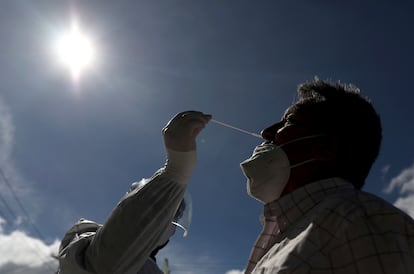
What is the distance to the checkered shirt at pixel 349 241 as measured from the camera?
1.49m

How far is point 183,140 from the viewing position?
359 centimetres

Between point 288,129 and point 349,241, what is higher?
point 288,129

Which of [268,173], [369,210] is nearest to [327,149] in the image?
[268,173]

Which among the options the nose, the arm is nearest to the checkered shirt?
the nose

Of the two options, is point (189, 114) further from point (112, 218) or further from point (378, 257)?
point (378, 257)

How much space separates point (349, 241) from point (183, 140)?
2.20 metres

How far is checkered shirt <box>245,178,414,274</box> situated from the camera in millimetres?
1486

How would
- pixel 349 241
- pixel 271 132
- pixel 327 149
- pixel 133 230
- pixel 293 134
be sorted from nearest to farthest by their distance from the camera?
pixel 349 241, pixel 327 149, pixel 293 134, pixel 271 132, pixel 133 230

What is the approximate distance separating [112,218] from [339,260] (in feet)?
6.44

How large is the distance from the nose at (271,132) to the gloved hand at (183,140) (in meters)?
0.84

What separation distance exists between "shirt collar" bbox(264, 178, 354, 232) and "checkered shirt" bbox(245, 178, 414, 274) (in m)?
0.22

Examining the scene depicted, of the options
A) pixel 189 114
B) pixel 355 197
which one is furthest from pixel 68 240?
pixel 355 197

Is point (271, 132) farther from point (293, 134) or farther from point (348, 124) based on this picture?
point (348, 124)

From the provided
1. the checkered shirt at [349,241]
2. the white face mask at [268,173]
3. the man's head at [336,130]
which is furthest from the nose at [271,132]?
the checkered shirt at [349,241]
